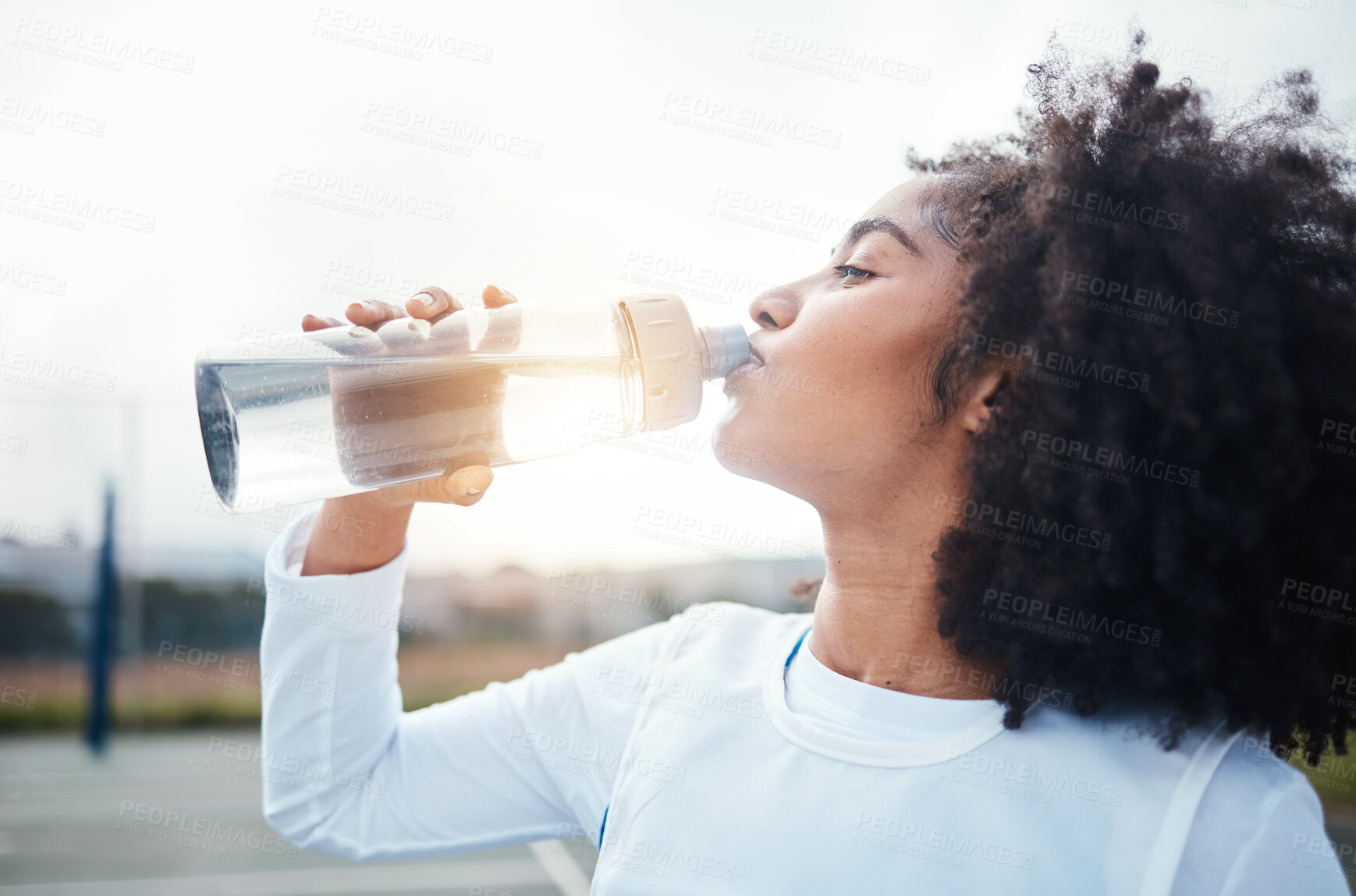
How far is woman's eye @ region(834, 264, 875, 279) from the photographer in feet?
3.54

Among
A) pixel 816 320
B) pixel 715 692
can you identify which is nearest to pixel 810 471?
pixel 816 320

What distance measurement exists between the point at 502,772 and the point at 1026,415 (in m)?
0.87

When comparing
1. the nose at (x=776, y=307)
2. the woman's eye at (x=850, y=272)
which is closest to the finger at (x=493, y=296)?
the nose at (x=776, y=307)

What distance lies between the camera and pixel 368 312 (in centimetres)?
104

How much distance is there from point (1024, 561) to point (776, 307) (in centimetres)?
43

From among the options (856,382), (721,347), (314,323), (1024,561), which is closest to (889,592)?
(1024,561)

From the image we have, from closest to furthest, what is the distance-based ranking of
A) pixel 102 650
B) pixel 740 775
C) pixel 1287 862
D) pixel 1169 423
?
pixel 1287 862, pixel 1169 423, pixel 740 775, pixel 102 650

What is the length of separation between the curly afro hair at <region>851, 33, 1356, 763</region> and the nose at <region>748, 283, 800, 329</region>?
7.6 inches

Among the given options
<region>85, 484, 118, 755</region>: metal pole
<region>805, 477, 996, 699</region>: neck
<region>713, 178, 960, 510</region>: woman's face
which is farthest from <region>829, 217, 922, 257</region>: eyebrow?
<region>85, 484, 118, 755</region>: metal pole

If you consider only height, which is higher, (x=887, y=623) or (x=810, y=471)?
(x=810, y=471)

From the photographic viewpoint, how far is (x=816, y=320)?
1041mm

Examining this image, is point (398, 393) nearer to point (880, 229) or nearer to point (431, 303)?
point (431, 303)

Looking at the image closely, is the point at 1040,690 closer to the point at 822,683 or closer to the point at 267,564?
the point at 822,683

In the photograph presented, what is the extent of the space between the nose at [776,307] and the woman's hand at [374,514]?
12.6 inches
